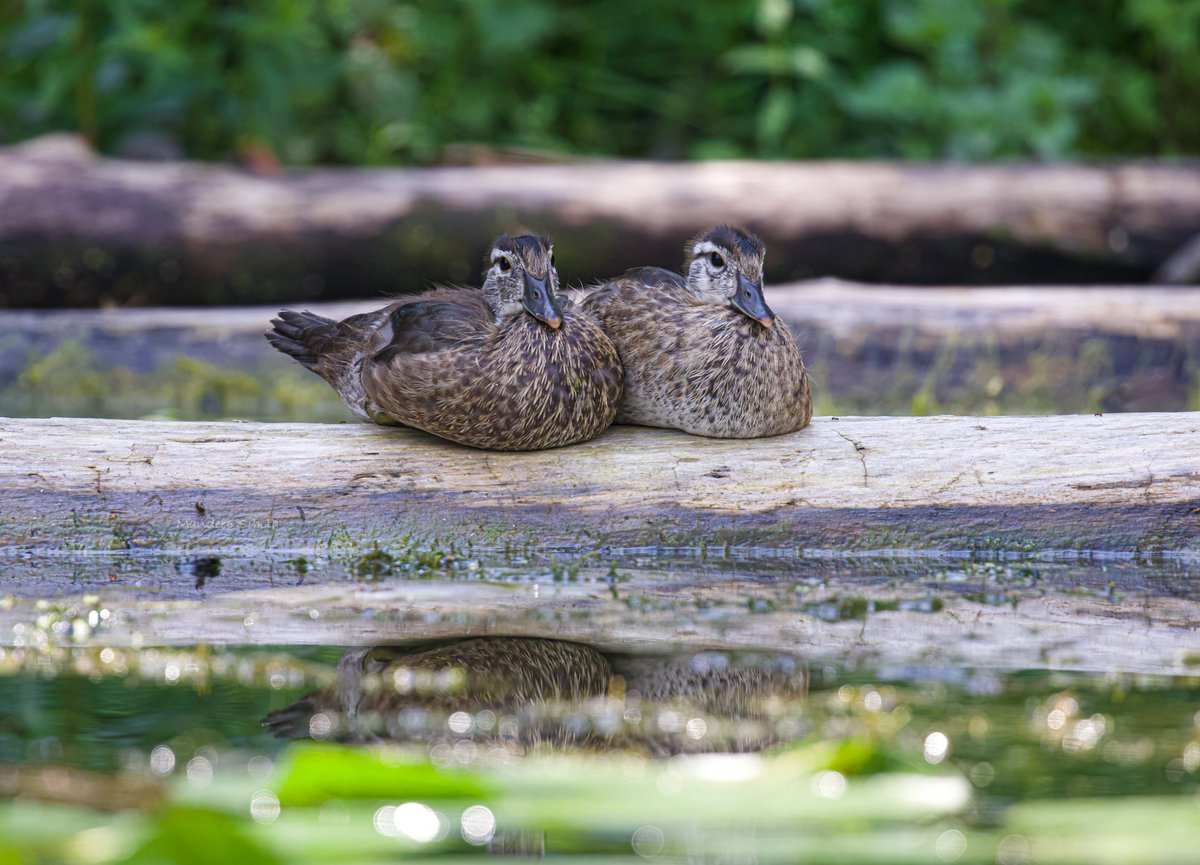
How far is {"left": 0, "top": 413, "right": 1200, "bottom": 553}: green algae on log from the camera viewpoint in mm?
4070

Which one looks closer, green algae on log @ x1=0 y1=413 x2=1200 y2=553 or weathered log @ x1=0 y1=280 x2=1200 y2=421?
green algae on log @ x1=0 y1=413 x2=1200 y2=553

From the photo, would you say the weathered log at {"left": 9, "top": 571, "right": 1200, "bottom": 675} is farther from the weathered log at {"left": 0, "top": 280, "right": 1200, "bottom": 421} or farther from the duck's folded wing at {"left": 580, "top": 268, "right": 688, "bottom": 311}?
the weathered log at {"left": 0, "top": 280, "right": 1200, "bottom": 421}

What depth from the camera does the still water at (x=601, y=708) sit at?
1.91 m

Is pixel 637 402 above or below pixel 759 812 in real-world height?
above

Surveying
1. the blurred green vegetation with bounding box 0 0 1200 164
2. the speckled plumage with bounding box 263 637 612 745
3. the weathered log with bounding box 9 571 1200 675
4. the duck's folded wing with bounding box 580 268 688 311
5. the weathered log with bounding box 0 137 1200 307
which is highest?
the blurred green vegetation with bounding box 0 0 1200 164

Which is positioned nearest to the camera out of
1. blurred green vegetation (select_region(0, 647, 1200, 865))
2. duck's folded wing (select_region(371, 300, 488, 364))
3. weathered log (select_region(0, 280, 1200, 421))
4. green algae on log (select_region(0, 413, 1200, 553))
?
blurred green vegetation (select_region(0, 647, 1200, 865))

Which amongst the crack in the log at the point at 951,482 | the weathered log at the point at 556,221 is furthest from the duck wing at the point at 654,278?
the weathered log at the point at 556,221

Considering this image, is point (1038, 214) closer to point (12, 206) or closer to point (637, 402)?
point (637, 402)

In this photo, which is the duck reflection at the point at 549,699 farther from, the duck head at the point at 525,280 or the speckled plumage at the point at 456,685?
the duck head at the point at 525,280

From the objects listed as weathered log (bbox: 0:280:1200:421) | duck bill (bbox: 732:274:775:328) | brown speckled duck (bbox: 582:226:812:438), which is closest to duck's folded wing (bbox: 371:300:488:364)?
brown speckled duck (bbox: 582:226:812:438)

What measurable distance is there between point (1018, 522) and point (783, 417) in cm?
72

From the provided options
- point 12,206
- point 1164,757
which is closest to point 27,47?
point 12,206

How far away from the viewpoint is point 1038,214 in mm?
7855

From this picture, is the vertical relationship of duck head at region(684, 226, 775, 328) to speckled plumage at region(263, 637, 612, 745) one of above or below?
above
